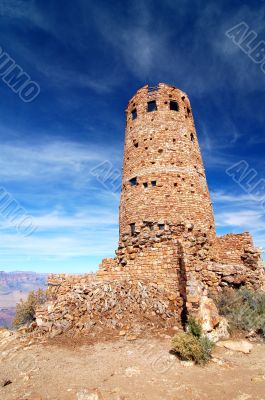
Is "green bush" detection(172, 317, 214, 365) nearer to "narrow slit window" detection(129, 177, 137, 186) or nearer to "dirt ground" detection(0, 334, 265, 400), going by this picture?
"dirt ground" detection(0, 334, 265, 400)

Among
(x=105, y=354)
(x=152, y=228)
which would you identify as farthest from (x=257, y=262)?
(x=105, y=354)

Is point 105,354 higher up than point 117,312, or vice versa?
point 117,312

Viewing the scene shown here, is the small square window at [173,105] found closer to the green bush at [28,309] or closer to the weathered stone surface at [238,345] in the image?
the weathered stone surface at [238,345]

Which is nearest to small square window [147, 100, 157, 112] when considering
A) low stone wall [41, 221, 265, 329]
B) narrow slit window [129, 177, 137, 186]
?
narrow slit window [129, 177, 137, 186]

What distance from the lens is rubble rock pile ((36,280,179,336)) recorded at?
1044 centimetres

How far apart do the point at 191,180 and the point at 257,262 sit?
6.89 m

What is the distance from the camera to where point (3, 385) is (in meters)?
6.48

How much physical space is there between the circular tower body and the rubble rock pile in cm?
558

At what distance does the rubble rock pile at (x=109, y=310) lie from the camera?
10438mm

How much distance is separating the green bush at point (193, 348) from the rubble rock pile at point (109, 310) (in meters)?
2.77

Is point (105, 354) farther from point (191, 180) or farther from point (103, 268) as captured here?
point (191, 180)

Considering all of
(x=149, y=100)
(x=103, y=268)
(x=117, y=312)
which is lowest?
(x=117, y=312)

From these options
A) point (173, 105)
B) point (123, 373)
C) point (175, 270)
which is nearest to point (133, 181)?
point (173, 105)

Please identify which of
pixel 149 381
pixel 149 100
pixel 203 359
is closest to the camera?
pixel 149 381
